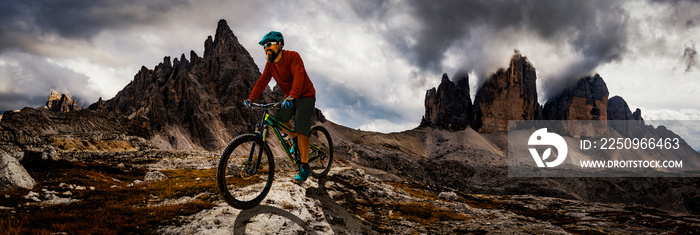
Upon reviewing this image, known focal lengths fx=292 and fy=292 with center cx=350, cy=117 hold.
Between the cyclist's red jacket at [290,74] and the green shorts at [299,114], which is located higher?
the cyclist's red jacket at [290,74]

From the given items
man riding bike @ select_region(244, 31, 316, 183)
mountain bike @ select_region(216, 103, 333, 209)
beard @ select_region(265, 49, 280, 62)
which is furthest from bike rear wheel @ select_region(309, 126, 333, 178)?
beard @ select_region(265, 49, 280, 62)

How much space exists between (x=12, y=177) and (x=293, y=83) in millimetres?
18912

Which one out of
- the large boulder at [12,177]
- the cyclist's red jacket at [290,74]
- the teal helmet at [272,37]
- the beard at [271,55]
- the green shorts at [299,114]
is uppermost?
Result: the teal helmet at [272,37]

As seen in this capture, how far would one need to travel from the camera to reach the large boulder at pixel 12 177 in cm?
1581

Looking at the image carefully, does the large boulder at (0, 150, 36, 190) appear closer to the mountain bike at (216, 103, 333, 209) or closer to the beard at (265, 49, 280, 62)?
the mountain bike at (216, 103, 333, 209)

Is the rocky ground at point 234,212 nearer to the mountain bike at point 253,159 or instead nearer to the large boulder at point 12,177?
the mountain bike at point 253,159

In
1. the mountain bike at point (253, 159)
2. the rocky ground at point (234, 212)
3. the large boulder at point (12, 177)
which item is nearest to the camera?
the rocky ground at point (234, 212)

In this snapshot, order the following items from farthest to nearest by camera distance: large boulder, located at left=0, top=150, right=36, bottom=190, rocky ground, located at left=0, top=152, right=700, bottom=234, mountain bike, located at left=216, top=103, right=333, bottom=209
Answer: large boulder, located at left=0, top=150, right=36, bottom=190 < mountain bike, located at left=216, top=103, right=333, bottom=209 < rocky ground, located at left=0, top=152, right=700, bottom=234

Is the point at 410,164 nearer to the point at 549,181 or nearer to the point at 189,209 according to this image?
the point at 549,181

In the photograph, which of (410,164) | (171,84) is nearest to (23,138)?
(171,84)

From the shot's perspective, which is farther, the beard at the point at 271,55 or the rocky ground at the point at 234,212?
the beard at the point at 271,55

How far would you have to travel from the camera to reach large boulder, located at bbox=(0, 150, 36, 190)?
51.9ft

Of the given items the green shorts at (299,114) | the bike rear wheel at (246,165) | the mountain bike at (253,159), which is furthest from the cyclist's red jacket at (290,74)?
the bike rear wheel at (246,165)

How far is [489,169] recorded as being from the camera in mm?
198625
